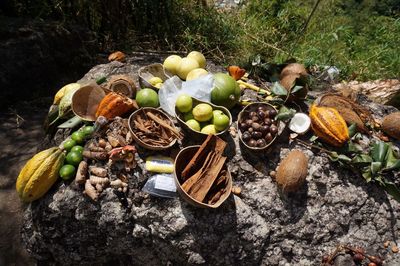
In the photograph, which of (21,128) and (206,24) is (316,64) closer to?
(206,24)

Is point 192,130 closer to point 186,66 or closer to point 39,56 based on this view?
point 186,66

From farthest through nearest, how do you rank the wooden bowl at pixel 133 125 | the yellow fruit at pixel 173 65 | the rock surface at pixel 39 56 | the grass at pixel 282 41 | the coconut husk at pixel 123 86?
the grass at pixel 282 41, the rock surface at pixel 39 56, the yellow fruit at pixel 173 65, the coconut husk at pixel 123 86, the wooden bowl at pixel 133 125

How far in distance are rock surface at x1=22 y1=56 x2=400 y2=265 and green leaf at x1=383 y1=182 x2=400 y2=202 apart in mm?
73

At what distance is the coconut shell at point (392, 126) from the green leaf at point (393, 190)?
20.2 inches

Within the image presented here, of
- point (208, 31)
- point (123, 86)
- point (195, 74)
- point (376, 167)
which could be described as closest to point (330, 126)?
point (376, 167)

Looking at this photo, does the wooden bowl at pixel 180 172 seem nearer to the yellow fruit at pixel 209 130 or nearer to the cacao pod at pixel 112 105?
the yellow fruit at pixel 209 130

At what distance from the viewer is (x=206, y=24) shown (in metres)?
5.28

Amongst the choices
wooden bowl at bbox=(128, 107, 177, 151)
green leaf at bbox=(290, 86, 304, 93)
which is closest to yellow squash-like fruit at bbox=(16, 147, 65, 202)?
wooden bowl at bbox=(128, 107, 177, 151)

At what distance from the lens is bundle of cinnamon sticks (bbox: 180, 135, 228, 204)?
2.35 m

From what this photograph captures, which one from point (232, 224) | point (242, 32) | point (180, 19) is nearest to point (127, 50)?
point (180, 19)

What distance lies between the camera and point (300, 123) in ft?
9.08

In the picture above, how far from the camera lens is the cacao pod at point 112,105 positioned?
2.70 m

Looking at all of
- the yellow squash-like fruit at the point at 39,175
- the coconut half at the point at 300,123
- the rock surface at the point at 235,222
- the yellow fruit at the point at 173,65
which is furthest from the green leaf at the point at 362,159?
the yellow squash-like fruit at the point at 39,175

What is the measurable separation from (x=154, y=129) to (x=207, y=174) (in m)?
0.55
